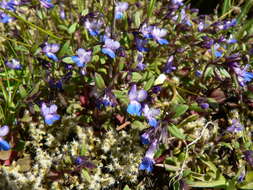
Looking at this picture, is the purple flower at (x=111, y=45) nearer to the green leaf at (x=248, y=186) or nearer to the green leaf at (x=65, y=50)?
the green leaf at (x=65, y=50)

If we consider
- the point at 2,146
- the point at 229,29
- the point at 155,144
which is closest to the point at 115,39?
the point at 155,144

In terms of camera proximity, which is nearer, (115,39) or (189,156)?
(115,39)

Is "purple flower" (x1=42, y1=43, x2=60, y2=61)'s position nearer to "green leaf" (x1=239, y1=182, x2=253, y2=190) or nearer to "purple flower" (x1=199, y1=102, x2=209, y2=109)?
"purple flower" (x1=199, y1=102, x2=209, y2=109)

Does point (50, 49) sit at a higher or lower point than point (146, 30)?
lower

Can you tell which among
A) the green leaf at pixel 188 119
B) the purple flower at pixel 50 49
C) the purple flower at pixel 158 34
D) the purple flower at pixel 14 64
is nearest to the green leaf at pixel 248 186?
the green leaf at pixel 188 119

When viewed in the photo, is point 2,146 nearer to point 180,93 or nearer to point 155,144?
point 155,144

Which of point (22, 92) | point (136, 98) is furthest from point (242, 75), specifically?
point (22, 92)

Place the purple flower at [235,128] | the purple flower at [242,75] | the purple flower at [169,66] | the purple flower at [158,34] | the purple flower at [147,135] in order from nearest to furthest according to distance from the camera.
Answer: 1. the purple flower at [147,135]
2. the purple flower at [242,75]
3. the purple flower at [235,128]
4. the purple flower at [158,34]
5. the purple flower at [169,66]

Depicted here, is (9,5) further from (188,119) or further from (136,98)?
(188,119)
